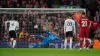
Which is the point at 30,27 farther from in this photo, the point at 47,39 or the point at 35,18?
the point at 47,39

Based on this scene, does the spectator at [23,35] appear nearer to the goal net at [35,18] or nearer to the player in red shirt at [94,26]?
the goal net at [35,18]

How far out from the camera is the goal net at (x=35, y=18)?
82.8ft

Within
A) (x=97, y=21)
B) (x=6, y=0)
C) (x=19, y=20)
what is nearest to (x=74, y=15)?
(x=97, y=21)

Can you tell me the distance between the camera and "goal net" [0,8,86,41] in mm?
25234

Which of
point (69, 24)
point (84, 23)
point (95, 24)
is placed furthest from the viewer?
point (95, 24)

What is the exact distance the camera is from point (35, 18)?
25.5 metres

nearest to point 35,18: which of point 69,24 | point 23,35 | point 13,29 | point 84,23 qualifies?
point 23,35

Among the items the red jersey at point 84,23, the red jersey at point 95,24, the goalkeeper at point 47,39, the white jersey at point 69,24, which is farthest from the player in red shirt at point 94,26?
the red jersey at point 84,23

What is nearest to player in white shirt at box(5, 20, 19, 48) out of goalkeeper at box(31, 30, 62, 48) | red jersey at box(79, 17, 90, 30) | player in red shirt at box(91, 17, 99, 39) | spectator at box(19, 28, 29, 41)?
spectator at box(19, 28, 29, 41)

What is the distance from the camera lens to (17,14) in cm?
2548

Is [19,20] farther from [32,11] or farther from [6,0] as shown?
[6,0]

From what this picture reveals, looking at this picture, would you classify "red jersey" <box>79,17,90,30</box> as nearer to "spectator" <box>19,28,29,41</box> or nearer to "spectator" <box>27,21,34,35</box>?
"spectator" <box>19,28,29,41</box>

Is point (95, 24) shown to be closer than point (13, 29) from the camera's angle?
No

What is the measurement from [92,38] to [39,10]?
11.4 feet
